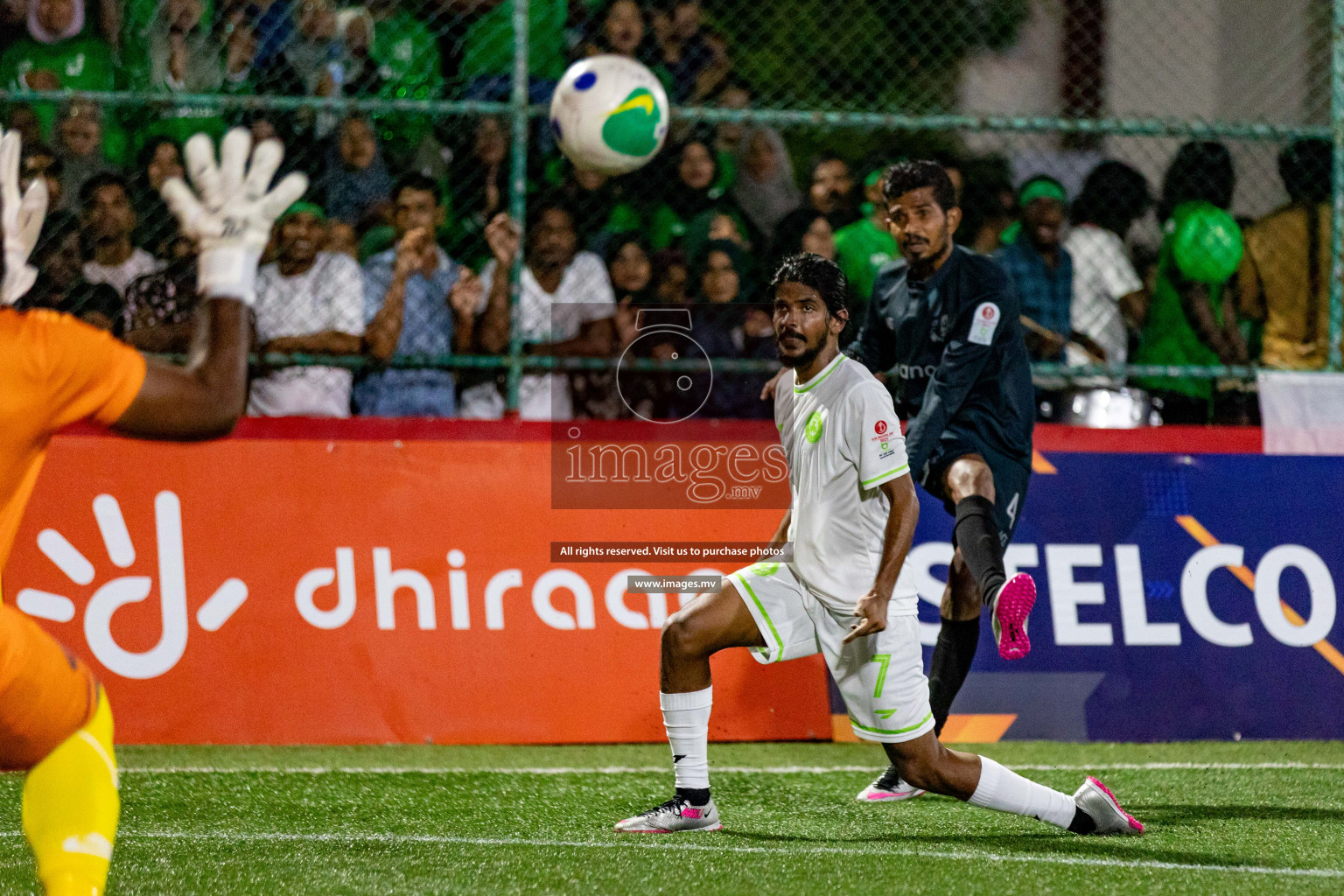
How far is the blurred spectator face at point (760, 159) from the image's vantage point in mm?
8461

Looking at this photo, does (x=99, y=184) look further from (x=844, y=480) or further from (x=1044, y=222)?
(x=1044, y=222)

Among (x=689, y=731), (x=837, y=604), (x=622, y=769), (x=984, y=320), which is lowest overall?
(x=622, y=769)

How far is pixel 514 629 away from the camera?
6422 mm

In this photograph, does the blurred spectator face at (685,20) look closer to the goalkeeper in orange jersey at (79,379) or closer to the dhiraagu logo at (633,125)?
the dhiraagu logo at (633,125)

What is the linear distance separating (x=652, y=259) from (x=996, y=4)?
12.5 metres

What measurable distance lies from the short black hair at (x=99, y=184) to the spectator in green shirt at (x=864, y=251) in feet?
11.8

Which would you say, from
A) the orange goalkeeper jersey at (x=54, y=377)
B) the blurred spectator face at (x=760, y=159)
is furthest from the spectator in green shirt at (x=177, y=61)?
the orange goalkeeper jersey at (x=54, y=377)

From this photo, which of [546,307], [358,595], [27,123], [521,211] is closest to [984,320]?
[521,211]

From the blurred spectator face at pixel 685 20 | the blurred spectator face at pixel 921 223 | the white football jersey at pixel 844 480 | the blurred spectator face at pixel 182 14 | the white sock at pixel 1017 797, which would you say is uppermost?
the blurred spectator face at pixel 685 20

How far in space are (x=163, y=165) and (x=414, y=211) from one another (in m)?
1.26

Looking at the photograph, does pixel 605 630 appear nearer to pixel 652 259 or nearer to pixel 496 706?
pixel 496 706

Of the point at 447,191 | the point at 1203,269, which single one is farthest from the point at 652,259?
the point at 1203,269

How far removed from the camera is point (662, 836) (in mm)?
4633

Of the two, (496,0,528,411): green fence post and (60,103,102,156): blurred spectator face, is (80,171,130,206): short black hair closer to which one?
(60,103,102,156): blurred spectator face
